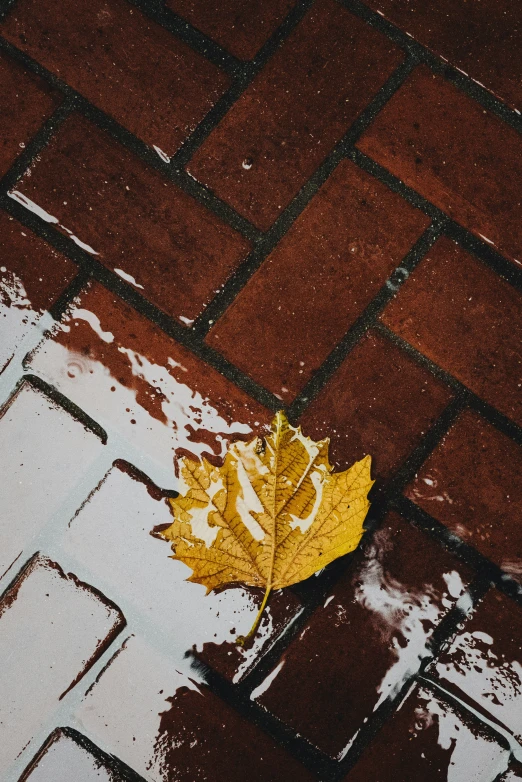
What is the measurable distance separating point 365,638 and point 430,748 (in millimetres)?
267

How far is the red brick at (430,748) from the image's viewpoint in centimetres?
122

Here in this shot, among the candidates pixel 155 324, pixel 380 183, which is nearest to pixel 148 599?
pixel 155 324

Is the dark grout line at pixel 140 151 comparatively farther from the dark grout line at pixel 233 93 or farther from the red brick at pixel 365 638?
the red brick at pixel 365 638

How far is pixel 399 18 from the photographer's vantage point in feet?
4.17

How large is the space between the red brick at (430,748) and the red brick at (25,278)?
1.16m

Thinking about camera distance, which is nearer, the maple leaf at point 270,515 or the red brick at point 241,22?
the maple leaf at point 270,515

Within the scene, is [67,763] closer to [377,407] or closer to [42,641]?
[42,641]

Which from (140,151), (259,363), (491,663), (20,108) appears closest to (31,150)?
(20,108)

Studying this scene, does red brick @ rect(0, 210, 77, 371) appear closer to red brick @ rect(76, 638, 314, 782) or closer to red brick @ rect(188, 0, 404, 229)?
red brick @ rect(188, 0, 404, 229)

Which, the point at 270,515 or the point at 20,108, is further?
the point at 20,108

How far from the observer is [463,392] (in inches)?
49.2

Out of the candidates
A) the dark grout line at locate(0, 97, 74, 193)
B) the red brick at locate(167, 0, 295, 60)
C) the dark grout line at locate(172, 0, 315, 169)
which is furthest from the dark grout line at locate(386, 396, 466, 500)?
the dark grout line at locate(0, 97, 74, 193)

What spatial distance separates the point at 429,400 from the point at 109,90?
98 cm

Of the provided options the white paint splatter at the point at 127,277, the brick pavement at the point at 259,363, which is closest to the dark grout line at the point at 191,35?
the brick pavement at the point at 259,363
